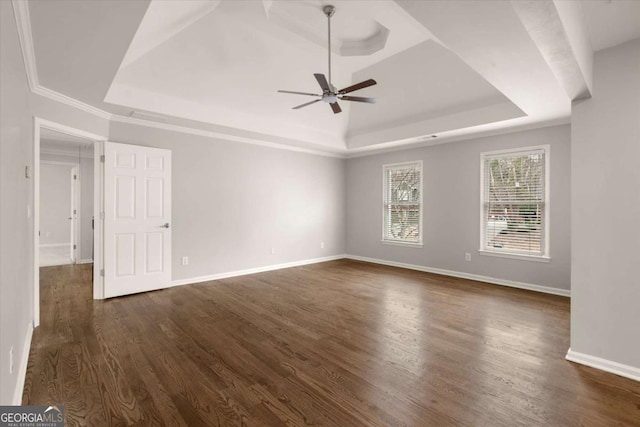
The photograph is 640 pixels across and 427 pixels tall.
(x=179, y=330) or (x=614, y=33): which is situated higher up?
(x=614, y=33)

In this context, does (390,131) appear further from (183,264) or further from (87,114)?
(87,114)

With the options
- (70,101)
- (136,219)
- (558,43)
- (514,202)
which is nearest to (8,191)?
(70,101)

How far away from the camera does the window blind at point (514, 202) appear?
15.7 feet

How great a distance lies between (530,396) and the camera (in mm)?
2090

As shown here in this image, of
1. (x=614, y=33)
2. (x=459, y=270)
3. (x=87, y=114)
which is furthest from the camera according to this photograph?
(x=459, y=270)

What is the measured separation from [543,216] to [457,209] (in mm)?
1316

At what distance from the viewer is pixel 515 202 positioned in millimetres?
5016

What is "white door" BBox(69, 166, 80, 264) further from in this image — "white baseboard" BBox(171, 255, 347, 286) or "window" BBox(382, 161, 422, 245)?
"window" BBox(382, 161, 422, 245)

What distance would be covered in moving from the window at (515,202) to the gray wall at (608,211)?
8.01 feet

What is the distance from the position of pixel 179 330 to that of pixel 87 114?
3.08m

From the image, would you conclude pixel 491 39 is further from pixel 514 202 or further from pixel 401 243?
pixel 401 243

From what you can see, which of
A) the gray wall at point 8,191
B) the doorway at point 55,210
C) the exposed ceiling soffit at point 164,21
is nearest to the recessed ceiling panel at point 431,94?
the exposed ceiling soffit at point 164,21

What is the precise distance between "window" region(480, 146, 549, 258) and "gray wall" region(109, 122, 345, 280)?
3403 millimetres

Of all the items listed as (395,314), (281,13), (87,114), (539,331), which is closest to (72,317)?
(87,114)
